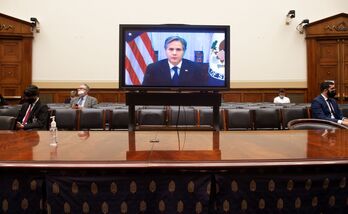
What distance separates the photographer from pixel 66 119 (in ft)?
16.5

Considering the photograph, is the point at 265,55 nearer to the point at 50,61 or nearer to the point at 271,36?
the point at 271,36

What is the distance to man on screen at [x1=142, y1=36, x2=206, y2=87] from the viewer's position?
2.45 m

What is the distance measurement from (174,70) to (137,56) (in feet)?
0.98

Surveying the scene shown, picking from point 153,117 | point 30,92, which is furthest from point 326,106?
point 30,92

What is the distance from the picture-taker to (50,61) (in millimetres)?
11047

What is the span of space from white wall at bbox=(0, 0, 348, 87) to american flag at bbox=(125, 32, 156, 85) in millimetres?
8828

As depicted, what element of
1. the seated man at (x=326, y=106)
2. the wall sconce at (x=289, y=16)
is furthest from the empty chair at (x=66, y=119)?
the wall sconce at (x=289, y=16)

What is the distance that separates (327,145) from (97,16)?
1037 cm

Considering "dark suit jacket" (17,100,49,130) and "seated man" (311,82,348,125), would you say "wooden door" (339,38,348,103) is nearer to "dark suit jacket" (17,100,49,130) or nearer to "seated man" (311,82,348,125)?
"seated man" (311,82,348,125)

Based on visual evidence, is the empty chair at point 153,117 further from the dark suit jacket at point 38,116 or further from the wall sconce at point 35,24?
the wall sconce at point 35,24

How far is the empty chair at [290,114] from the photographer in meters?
5.21

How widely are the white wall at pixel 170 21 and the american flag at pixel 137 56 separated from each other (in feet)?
29.0

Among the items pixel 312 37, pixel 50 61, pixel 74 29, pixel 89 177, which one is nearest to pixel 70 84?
pixel 50 61

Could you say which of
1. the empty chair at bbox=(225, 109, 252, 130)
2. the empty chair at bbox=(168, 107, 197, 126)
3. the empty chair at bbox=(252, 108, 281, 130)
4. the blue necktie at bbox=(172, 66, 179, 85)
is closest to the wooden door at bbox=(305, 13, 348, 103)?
the empty chair at bbox=(252, 108, 281, 130)
